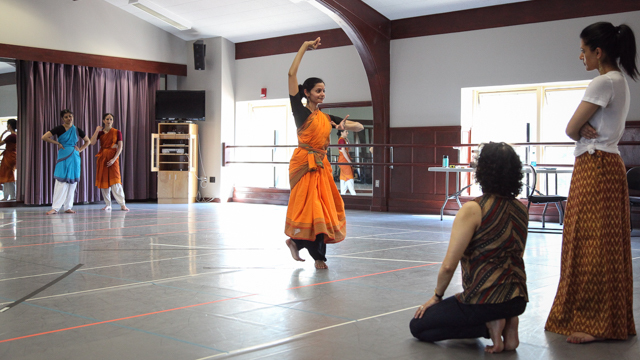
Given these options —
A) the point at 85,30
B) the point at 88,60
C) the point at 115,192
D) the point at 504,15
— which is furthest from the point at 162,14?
the point at 504,15

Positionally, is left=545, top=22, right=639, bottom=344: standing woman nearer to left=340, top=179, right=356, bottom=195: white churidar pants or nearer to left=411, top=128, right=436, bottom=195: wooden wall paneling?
left=411, top=128, right=436, bottom=195: wooden wall paneling

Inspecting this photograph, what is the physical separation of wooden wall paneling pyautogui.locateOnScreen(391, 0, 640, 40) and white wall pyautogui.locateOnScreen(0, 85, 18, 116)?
20.6 feet

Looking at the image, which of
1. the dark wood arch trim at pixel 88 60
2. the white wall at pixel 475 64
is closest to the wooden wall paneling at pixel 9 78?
the dark wood arch trim at pixel 88 60

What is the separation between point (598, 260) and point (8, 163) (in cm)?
926

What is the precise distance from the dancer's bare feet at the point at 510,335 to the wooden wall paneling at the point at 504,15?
645cm

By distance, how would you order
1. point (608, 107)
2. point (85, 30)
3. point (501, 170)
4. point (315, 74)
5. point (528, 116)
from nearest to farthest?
point (501, 170), point (608, 107), point (528, 116), point (85, 30), point (315, 74)

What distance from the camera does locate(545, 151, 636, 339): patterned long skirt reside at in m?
1.95

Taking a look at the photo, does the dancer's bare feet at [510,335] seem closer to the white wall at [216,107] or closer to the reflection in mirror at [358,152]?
the reflection in mirror at [358,152]

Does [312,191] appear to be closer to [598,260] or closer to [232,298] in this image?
[232,298]

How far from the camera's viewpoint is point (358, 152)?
8.98 metres

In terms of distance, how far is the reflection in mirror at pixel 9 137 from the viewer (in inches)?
348

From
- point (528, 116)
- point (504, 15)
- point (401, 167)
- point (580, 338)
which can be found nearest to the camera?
point (580, 338)

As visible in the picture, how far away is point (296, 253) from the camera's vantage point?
3.48 metres

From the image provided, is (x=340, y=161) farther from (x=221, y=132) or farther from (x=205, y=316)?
(x=205, y=316)
